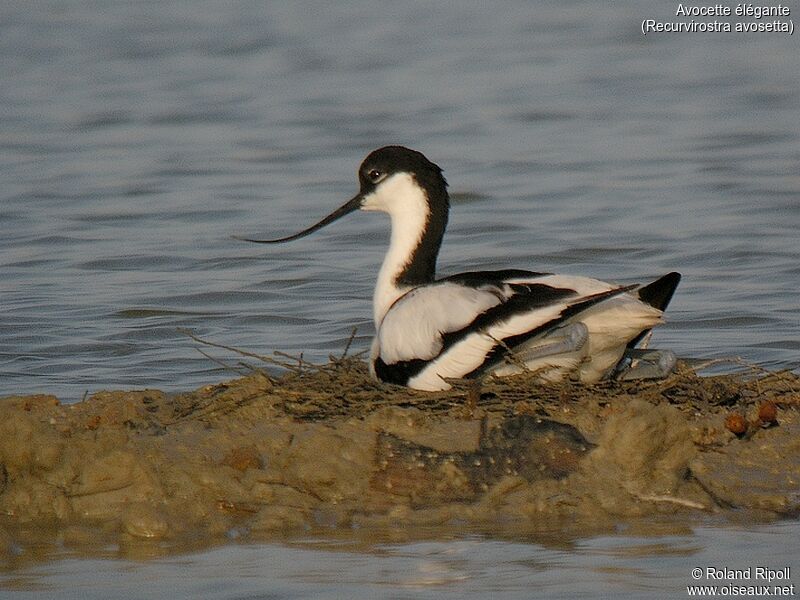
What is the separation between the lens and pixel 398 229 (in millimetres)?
7637

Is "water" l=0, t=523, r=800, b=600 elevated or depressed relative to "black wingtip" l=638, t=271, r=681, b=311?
depressed

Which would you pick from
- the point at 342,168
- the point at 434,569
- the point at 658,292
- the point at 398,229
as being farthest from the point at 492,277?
the point at 342,168

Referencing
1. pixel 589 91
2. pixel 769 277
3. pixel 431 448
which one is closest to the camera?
pixel 431 448

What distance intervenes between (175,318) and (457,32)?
491 inches

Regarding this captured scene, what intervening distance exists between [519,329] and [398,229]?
140 centimetres

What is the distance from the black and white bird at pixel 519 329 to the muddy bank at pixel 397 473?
21cm

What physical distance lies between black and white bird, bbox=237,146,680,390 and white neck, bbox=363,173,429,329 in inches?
10.3

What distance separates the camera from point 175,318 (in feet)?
33.0

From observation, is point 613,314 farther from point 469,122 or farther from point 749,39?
point 749,39

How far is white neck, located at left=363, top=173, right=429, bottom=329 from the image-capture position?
7.47m

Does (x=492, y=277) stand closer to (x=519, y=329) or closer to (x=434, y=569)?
(x=519, y=329)

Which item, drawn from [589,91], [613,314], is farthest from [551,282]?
[589,91]
